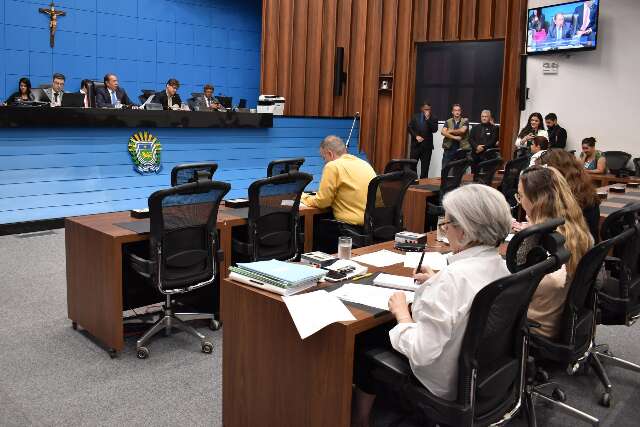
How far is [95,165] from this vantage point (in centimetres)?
735

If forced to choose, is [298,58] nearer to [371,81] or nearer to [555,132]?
[371,81]

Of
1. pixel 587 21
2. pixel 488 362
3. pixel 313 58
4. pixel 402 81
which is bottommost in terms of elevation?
pixel 488 362

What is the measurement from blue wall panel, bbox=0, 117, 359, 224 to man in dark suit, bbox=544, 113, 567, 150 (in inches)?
160

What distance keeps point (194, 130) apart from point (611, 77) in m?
6.01

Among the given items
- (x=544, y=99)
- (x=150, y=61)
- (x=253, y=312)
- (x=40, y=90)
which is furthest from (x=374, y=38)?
(x=253, y=312)

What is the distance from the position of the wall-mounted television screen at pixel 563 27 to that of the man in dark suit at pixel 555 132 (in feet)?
3.22

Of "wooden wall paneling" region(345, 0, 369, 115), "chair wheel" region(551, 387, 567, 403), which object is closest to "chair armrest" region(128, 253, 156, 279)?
"chair wheel" region(551, 387, 567, 403)

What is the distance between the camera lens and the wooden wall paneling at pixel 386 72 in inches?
448

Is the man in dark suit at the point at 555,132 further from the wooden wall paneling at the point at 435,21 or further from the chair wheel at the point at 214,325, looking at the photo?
the chair wheel at the point at 214,325

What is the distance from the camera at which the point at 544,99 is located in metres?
10.1

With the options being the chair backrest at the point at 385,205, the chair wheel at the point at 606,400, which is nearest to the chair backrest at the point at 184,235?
the chair backrest at the point at 385,205

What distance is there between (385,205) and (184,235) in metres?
1.62

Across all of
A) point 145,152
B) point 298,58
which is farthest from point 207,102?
point 298,58

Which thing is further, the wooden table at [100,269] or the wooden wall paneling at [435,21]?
the wooden wall paneling at [435,21]
